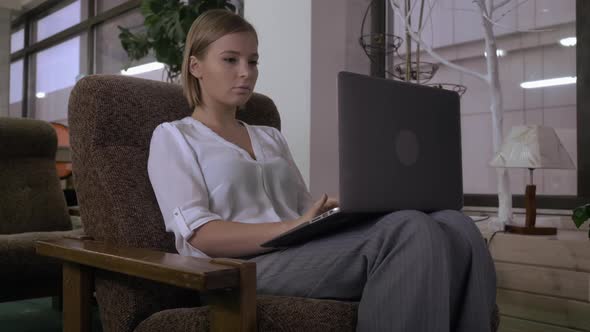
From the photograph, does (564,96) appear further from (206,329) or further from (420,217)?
(206,329)

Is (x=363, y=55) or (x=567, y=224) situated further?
(x=363, y=55)

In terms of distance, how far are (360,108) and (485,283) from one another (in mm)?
413

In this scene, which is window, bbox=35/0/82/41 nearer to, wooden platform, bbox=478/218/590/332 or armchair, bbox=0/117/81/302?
armchair, bbox=0/117/81/302

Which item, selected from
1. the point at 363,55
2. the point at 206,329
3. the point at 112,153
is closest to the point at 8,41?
the point at 363,55

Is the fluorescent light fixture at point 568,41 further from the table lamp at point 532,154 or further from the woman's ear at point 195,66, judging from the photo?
the woman's ear at point 195,66

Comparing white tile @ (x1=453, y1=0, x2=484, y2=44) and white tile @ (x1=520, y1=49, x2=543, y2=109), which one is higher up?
white tile @ (x1=453, y1=0, x2=484, y2=44)

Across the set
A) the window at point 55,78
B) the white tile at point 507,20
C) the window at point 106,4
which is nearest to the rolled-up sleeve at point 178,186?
the white tile at point 507,20

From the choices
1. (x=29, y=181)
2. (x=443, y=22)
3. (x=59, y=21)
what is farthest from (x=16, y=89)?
(x=443, y=22)

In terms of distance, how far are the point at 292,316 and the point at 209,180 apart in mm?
459

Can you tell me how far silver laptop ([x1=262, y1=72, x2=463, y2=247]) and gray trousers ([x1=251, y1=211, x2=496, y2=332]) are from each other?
0.13ft

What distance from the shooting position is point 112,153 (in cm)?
137

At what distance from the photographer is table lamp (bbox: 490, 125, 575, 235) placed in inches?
75.8

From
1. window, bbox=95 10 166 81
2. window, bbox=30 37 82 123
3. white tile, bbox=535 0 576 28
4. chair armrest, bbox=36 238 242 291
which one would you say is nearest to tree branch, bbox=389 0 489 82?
white tile, bbox=535 0 576 28

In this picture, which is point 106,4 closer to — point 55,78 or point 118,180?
point 55,78
